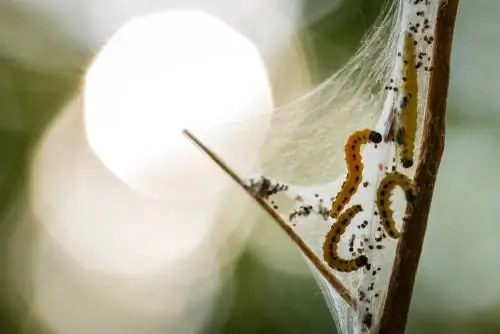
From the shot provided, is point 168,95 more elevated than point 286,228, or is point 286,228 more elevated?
point 168,95

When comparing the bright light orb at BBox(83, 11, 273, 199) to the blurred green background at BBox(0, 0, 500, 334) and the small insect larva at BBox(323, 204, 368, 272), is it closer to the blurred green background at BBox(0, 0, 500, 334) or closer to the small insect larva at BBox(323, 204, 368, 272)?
the blurred green background at BBox(0, 0, 500, 334)

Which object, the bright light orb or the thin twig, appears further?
the bright light orb

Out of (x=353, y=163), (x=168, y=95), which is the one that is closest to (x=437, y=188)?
(x=168, y=95)

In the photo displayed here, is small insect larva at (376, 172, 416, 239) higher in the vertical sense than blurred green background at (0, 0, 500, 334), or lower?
lower

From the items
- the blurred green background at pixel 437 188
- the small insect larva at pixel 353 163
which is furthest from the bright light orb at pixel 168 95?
the small insect larva at pixel 353 163

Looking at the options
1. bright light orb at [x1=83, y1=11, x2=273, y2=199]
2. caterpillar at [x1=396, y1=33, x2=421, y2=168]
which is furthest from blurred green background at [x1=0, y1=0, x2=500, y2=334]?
caterpillar at [x1=396, y1=33, x2=421, y2=168]

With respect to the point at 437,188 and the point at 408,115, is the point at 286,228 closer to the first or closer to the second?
the point at 408,115

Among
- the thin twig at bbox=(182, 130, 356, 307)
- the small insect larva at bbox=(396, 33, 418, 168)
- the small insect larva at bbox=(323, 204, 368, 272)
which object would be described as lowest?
the thin twig at bbox=(182, 130, 356, 307)

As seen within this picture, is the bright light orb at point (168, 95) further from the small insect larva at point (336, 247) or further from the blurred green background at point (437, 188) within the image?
the small insect larva at point (336, 247)
